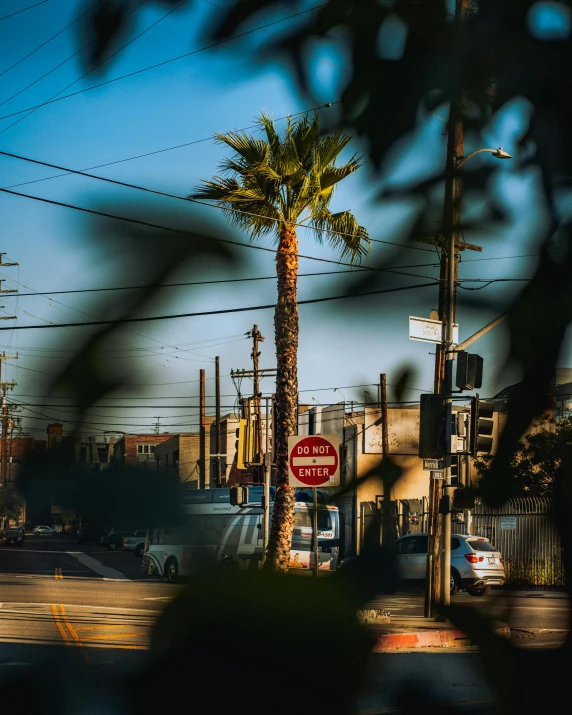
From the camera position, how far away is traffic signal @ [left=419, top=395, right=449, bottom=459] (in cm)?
112

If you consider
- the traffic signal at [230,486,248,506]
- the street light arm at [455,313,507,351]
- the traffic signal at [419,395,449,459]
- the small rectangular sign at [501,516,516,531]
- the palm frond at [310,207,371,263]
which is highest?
the palm frond at [310,207,371,263]

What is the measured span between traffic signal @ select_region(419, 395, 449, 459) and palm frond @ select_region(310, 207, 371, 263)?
192mm

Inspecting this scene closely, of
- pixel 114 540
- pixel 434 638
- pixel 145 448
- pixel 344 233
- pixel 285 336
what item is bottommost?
pixel 434 638

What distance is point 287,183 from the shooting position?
1097mm

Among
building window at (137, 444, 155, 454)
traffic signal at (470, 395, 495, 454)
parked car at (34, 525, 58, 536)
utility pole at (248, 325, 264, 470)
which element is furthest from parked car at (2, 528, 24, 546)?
traffic signal at (470, 395, 495, 454)

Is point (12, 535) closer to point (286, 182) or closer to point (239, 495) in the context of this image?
point (239, 495)

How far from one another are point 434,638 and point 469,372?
0.29 m

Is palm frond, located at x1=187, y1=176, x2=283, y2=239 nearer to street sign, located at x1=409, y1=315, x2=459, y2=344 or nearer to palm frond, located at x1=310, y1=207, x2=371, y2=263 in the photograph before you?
palm frond, located at x1=310, y1=207, x2=371, y2=263

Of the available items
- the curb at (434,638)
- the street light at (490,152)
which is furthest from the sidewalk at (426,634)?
the street light at (490,152)

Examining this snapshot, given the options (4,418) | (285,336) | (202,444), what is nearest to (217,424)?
(202,444)

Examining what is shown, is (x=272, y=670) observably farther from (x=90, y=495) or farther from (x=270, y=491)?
(x=270, y=491)

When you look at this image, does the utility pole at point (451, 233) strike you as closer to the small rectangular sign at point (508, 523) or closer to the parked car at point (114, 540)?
the small rectangular sign at point (508, 523)

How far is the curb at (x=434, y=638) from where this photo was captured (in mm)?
1006

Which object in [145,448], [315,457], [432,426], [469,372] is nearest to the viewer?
[145,448]
